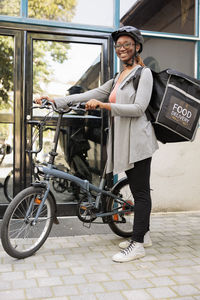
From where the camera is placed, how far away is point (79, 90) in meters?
5.23

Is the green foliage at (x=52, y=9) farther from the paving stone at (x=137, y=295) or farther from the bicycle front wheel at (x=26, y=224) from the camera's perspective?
the paving stone at (x=137, y=295)

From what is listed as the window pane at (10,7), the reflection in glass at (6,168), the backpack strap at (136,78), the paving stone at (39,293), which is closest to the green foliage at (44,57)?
the window pane at (10,7)

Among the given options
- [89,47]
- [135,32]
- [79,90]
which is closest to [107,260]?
[135,32]

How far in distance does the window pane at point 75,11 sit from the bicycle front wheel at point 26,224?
8.64ft

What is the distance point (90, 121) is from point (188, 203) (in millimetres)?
1902

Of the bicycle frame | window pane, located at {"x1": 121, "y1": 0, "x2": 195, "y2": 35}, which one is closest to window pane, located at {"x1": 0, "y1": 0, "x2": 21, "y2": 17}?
window pane, located at {"x1": 121, "y1": 0, "x2": 195, "y2": 35}

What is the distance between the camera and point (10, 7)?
485 cm

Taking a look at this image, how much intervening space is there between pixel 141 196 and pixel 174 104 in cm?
93

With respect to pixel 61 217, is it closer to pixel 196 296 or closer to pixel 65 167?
pixel 65 167

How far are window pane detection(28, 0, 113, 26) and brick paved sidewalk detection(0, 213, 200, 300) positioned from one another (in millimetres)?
2886

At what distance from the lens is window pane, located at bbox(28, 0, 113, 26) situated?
497 centimetres

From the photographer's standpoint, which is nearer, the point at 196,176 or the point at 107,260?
the point at 107,260

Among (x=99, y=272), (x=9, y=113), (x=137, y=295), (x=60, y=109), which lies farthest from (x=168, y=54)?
(x=137, y=295)

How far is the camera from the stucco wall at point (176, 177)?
5406mm
